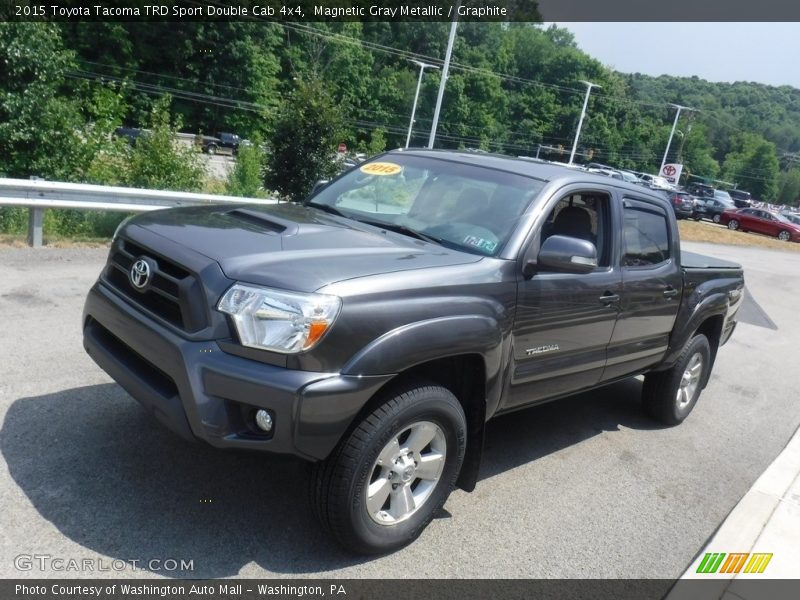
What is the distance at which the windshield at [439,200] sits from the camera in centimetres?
398

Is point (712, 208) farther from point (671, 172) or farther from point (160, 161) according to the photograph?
point (160, 161)

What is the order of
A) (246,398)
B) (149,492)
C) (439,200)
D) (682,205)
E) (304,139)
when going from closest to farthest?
(246,398) < (149,492) < (439,200) < (304,139) < (682,205)

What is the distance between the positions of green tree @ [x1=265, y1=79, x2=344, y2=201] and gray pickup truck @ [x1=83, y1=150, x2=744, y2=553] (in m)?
9.40

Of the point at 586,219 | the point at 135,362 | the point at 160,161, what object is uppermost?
the point at 586,219

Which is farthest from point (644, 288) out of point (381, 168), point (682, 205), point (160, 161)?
point (682, 205)

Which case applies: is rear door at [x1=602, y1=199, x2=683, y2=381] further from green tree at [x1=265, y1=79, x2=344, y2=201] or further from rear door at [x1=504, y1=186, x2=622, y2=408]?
green tree at [x1=265, y1=79, x2=344, y2=201]

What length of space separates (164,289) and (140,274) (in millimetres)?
224

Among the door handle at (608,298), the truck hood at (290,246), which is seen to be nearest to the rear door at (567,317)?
the door handle at (608,298)

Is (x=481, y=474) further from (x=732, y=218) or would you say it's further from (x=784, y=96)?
(x=784, y=96)

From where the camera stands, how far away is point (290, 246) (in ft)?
11.1

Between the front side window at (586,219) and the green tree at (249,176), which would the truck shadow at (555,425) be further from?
the green tree at (249,176)

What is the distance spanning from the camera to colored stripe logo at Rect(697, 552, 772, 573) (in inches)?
151

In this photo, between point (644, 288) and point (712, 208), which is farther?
point (712, 208)

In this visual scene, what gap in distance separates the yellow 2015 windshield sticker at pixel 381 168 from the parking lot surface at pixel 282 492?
1993mm
